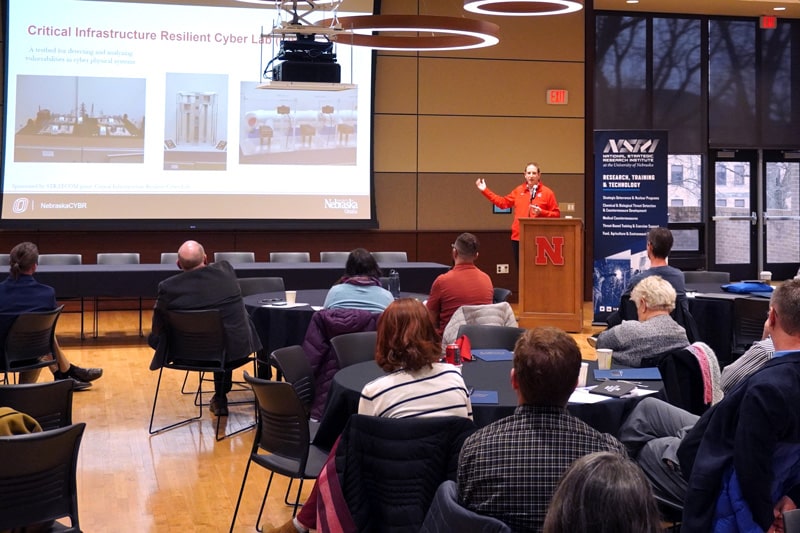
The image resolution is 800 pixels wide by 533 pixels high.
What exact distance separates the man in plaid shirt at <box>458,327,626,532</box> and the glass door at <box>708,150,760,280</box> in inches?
527

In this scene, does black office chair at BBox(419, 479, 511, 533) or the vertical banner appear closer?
black office chair at BBox(419, 479, 511, 533)

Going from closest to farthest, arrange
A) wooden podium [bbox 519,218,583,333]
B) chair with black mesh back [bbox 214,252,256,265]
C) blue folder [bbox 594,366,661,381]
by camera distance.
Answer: blue folder [bbox 594,366,661,381] → wooden podium [bbox 519,218,583,333] → chair with black mesh back [bbox 214,252,256,265]

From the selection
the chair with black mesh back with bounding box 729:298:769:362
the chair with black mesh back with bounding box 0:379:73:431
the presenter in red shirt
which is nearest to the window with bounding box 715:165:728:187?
the presenter in red shirt

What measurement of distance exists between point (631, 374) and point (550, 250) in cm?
578

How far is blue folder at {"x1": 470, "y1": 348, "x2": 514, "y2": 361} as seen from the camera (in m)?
4.83

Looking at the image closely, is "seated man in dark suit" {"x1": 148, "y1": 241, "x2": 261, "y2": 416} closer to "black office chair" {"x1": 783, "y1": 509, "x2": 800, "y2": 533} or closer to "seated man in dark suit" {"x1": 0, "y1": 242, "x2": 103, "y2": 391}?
"seated man in dark suit" {"x1": 0, "y1": 242, "x2": 103, "y2": 391}

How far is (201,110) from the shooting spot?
11.6 meters

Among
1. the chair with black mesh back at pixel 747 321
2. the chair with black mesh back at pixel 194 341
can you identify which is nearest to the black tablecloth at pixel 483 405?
the chair with black mesh back at pixel 194 341

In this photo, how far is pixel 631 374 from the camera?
14.3 ft

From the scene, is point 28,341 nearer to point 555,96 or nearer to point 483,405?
point 483,405

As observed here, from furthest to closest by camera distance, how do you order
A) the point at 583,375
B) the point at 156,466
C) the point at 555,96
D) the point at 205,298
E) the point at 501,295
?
1. the point at 555,96
2. the point at 501,295
3. the point at 205,298
4. the point at 156,466
5. the point at 583,375

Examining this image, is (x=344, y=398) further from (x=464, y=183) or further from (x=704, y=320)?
(x=464, y=183)

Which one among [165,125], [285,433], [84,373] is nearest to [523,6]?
[165,125]

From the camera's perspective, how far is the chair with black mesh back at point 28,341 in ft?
20.6
